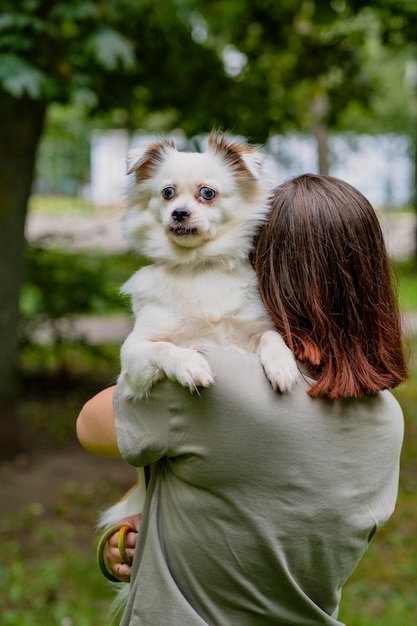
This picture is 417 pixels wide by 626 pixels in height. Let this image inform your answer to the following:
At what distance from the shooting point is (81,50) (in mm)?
4523

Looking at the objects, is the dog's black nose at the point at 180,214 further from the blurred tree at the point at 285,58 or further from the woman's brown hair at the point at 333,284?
the blurred tree at the point at 285,58

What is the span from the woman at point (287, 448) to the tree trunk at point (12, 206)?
424cm

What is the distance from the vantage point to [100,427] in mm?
1799

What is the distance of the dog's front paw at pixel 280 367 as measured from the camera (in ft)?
5.21

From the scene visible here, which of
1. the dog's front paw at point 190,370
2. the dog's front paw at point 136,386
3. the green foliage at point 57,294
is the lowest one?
the green foliage at point 57,294

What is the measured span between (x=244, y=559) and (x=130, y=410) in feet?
1.28

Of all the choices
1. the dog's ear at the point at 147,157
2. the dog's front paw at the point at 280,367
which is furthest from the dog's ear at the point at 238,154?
the dog's front paw at the point at 280,367

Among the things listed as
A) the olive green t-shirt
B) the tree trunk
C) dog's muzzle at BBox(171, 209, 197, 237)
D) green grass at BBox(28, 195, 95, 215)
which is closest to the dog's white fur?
dog's muzzle at BBox(171, 209, 197, 237)

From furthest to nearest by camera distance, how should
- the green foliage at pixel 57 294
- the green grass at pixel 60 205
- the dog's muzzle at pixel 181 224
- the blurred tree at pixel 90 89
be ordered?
the green grass at pixel 60 205, the green foliage at pixel 57 294, the blurred tree at pixel 90 89, the dog's muzzle at pixel 181 224

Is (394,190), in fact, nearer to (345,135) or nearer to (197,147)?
(345,135)

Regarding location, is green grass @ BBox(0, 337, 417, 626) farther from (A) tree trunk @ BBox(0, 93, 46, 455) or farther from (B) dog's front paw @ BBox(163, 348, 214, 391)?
(B) dog's front paw @ BBox(163, 348, 214, 391)

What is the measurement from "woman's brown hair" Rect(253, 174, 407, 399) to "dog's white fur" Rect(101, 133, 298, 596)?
0.28 ft

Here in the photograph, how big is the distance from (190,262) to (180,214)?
13 centimetres

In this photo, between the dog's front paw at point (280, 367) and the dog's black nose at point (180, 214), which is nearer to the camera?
the dog's front paw at point (280, 367)
